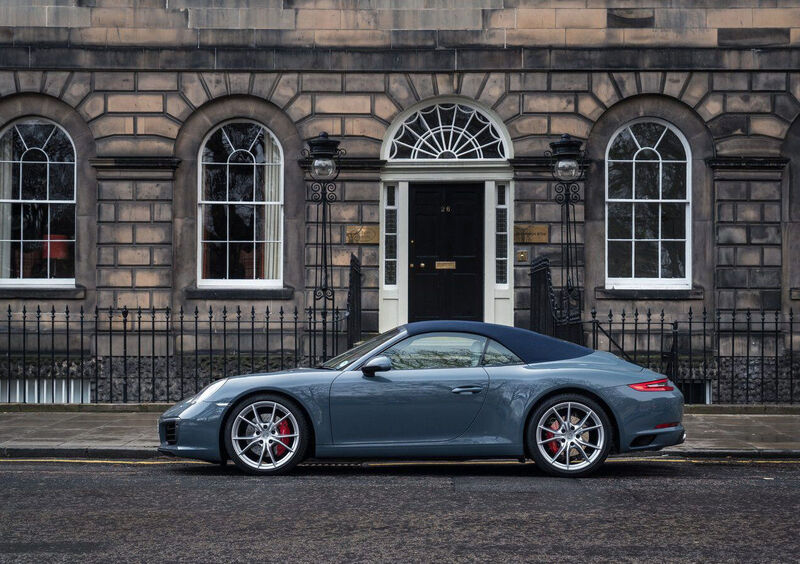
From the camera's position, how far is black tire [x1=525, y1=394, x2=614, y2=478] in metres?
9.20

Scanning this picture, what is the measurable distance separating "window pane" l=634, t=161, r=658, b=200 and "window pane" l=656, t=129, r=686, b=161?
0.23 metres

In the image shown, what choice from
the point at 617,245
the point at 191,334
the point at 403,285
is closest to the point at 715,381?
the point at 617,245

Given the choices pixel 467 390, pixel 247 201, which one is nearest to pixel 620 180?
pixel 247 201

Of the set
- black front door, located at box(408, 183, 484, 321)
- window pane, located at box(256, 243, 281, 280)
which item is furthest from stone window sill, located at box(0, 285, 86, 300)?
black front door, located at box(408, 183, 484, 321)

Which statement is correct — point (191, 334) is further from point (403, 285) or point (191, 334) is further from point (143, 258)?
point (403, 285)

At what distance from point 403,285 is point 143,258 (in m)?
3.99

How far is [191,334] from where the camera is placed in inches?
687

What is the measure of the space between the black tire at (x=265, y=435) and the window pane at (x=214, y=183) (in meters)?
8.99

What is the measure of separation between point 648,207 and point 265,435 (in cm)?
1011

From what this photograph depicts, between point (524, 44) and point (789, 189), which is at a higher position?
point (524, 44)

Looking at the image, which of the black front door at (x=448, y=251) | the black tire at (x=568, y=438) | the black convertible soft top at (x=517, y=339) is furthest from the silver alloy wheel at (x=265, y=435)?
Answer: the black front door at (x=448, y=251)

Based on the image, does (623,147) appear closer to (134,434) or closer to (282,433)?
(134,434)

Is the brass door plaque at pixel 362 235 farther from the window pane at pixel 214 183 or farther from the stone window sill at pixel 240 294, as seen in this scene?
the window pane at pixel 214 183

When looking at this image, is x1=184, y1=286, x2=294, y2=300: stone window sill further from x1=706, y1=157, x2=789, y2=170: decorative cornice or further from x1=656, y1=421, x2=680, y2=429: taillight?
x1=656, y1=421, x2=680, y2=429: taillight
